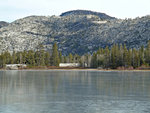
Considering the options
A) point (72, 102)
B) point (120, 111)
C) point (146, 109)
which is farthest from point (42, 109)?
point (146, 109)

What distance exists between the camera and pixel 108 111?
32281mm

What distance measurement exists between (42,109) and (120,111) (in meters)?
9.02

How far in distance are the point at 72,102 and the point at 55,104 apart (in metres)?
2.69

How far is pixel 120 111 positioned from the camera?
32312 mm

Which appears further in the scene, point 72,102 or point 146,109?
point 72,102

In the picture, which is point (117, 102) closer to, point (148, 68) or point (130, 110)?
point (130, 110)

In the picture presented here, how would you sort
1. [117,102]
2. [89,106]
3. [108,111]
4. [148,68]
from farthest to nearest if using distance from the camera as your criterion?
[148,68], [117,102], [89,106], [108,111]

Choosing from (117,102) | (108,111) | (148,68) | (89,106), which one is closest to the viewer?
(108,111)

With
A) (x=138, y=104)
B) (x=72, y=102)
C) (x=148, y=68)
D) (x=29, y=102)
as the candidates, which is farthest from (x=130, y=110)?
(x=148, y=68)

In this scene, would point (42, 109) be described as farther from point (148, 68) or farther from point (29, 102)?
point (148, 68)

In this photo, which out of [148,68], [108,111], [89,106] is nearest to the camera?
[108,111]

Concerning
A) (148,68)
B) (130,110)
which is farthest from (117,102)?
(148,68)

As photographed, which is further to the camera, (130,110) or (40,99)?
(40,99)

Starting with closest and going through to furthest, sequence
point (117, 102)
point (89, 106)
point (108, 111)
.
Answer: point (108, 111) < point (89, 106) < point (117, 102)
